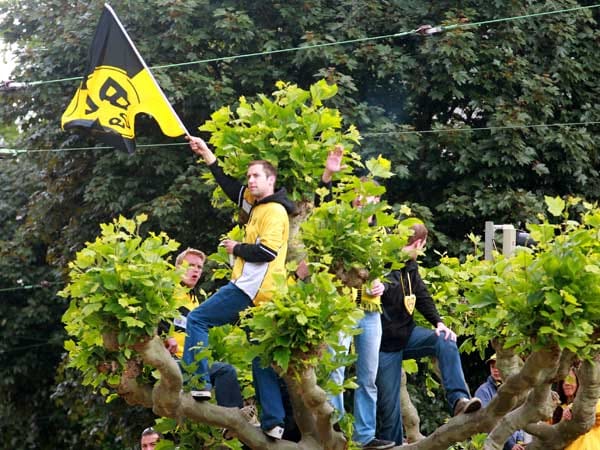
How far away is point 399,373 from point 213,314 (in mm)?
1764

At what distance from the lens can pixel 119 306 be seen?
873 centimetres

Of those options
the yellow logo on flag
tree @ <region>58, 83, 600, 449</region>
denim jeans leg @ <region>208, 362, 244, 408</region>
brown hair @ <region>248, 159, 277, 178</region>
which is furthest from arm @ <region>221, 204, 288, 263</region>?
the yellow logo on flag

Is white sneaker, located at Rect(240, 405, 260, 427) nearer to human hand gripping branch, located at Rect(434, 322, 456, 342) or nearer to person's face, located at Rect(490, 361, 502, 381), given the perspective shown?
human hand gripping branch, located at Rect(434, 322, 456, 342)

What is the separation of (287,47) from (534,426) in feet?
30.1

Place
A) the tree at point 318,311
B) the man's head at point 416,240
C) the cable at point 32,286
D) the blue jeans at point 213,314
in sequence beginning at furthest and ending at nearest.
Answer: the cable at point 32,286 < the man's head at point 416,240 < the blue jeans at point 213,314 < the tree at point 318,311

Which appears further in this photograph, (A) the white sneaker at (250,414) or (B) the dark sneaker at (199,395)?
(A) the white sneaker at (250,414)

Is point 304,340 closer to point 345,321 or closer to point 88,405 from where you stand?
point 345,321

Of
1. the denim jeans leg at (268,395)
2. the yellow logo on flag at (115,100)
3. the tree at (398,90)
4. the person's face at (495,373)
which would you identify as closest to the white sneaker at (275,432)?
the denim jeans leg at (268,395)

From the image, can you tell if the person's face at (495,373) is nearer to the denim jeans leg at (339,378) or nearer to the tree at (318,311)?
the tree at (318,311)

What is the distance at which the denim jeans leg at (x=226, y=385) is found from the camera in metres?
9.97

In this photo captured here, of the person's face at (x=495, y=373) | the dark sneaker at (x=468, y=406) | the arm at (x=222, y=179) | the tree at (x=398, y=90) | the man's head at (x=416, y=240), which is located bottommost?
the tree at (x=398, y=90)

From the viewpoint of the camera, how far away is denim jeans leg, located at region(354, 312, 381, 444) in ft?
33.0

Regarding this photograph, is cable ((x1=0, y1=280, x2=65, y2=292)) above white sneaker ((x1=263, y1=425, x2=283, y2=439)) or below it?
below

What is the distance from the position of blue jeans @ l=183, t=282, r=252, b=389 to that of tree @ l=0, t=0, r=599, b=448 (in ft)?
25.4
